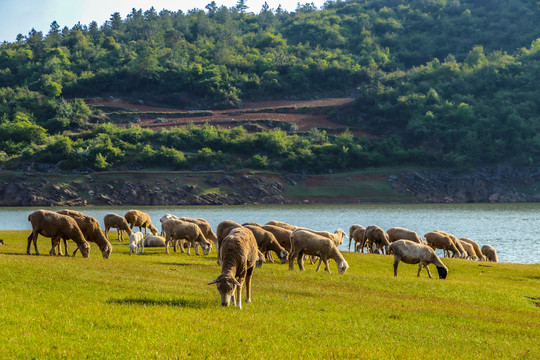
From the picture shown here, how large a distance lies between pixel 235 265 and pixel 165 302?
7.30 feet

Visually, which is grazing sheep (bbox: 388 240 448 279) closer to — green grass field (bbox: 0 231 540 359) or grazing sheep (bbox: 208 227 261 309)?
green grass field (bbox: 0 231 540 359)

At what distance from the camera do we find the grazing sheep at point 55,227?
2498 cm

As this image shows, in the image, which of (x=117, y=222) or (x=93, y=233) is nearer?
(x=93, y=233)

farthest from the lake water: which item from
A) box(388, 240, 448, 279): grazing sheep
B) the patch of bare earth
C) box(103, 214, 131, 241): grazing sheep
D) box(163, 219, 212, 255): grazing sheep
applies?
the patch of bare earth

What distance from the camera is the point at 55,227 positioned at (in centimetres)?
2517

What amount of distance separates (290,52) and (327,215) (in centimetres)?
12714

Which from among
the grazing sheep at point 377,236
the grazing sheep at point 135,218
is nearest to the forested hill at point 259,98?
the grazing sheep at point 135,218

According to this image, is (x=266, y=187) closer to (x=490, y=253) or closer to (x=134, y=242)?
(x=490, y=253)

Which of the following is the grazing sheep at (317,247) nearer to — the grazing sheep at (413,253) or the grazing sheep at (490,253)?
the grazing sheep at (413,253)

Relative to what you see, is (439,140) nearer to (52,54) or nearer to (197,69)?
(197,69)

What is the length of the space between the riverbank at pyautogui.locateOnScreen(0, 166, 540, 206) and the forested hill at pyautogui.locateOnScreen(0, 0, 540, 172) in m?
4.74

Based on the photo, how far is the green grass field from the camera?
11180mm

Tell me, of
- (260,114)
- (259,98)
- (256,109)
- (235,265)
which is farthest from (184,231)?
(259,98)

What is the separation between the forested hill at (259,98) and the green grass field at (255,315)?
92.3 metres
